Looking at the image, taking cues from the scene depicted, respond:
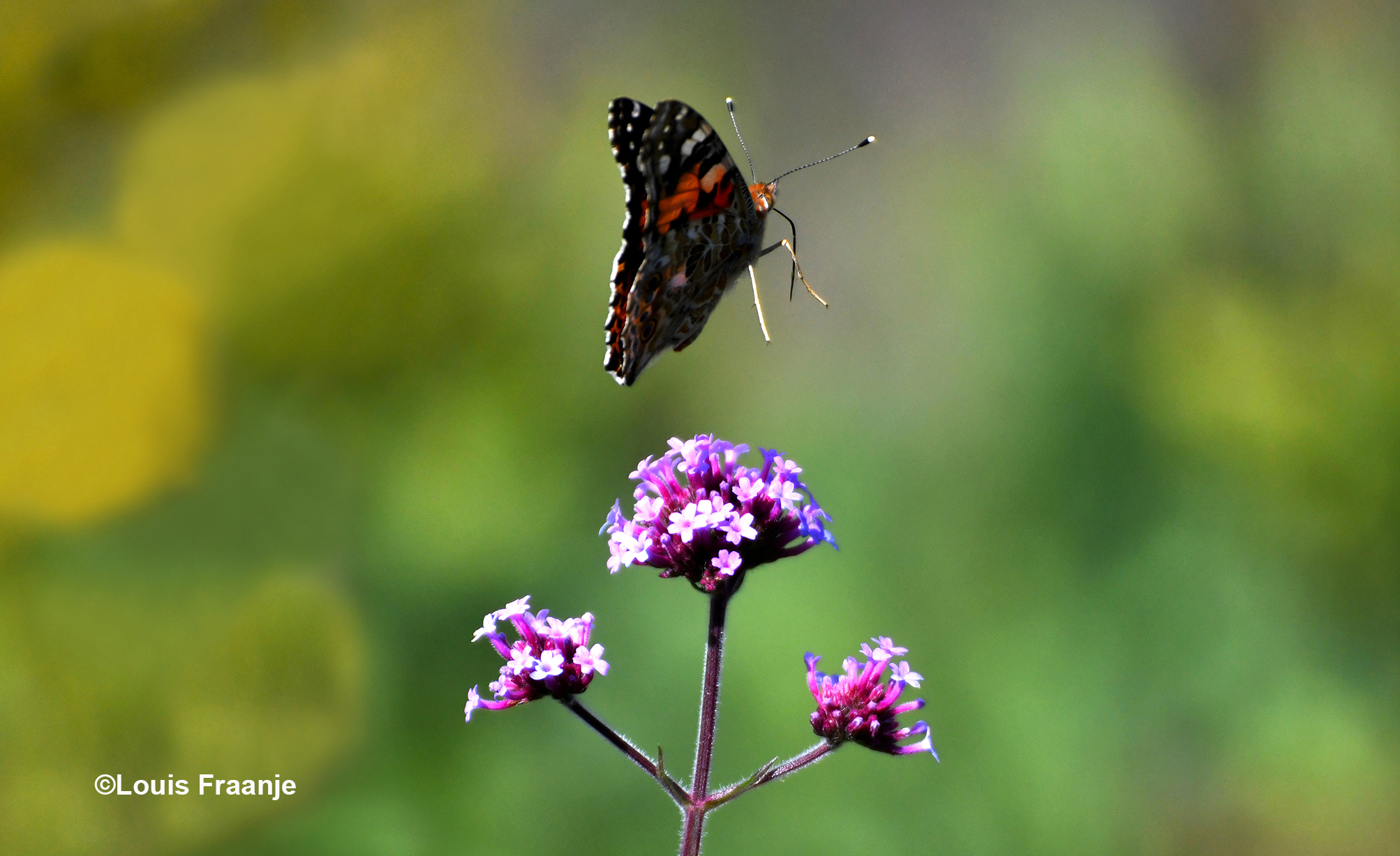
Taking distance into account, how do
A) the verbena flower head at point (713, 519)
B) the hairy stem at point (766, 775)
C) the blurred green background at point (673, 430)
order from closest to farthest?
the hairy stem at point (766, 775), the verbena flower head at point (713, 519), the blurred green background at point (673, 430)

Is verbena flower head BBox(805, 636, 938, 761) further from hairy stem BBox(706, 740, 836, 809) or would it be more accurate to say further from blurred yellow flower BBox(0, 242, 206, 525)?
blurred yellow flower BBox(0, 242, 206, 525)

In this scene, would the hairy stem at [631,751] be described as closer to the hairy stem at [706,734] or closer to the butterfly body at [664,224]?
the hairy stem at [706,734]

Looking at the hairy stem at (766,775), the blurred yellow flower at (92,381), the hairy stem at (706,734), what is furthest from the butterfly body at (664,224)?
the blurred yellow flower at (92,381)

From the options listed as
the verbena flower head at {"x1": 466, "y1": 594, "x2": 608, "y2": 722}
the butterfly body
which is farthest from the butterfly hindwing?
the verbena flower head at {"x1": 466, "y1": 594, "x2": 608, "y2": 722}

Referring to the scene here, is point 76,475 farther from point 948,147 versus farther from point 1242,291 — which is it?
point 1242,291

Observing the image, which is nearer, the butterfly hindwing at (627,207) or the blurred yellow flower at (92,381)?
the butterfly hindwing at (627,207)

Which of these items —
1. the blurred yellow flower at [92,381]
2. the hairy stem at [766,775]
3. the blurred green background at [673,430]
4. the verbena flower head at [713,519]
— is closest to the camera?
the hairy stem at [766,775]
